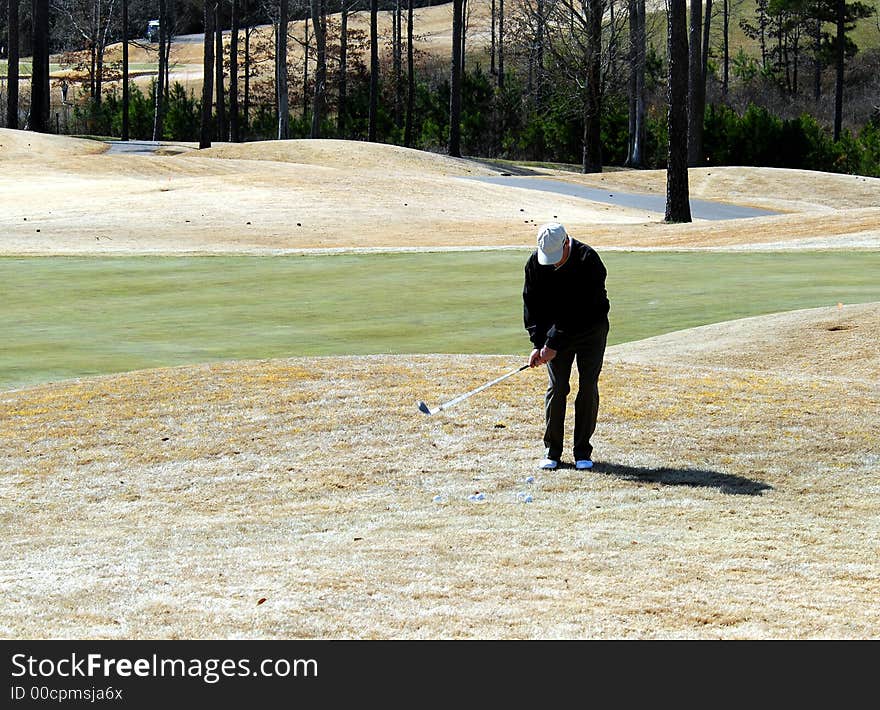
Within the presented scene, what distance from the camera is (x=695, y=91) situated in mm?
58438

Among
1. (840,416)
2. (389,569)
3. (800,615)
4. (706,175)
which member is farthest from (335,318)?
(706,175)

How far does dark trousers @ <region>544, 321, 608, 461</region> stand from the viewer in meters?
9.67

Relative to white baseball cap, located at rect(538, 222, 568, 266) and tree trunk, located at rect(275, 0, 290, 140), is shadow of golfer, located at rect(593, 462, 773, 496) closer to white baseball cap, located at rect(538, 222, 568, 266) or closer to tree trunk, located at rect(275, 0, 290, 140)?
white baseball cap, located at rect(538, 222, 568, 266)

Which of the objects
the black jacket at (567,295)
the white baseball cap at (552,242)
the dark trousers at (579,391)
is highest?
the white baseball cap at (552,242)

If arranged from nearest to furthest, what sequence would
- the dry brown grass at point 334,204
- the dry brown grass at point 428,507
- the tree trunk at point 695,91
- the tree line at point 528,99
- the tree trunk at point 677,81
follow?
the dry brown grass at point 428,507, the dry brown grass at point 334,204, the tree trunk at point 677,81, the tree trunk at point 695,91, the tree line at point 528,99

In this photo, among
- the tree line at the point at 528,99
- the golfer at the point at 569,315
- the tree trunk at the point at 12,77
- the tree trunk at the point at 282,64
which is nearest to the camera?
the golfer at the point at 569,315

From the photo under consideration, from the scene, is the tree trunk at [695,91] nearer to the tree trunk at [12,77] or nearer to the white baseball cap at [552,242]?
the tree trunk at [12,77]

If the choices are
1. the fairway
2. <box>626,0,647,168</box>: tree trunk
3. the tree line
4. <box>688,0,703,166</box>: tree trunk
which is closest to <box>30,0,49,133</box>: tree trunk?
the tree line

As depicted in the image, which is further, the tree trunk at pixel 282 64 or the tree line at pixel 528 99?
the tree trunk at pixel 282 64

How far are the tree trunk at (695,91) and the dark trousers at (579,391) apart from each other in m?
48.6

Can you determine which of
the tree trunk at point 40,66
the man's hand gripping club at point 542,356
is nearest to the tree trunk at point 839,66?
the tree trunk at point 40,66

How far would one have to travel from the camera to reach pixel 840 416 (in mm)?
11477

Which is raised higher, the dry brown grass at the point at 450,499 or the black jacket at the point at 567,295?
the black jacket at the point at 567,295

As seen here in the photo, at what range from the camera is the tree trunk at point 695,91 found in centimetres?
5648
